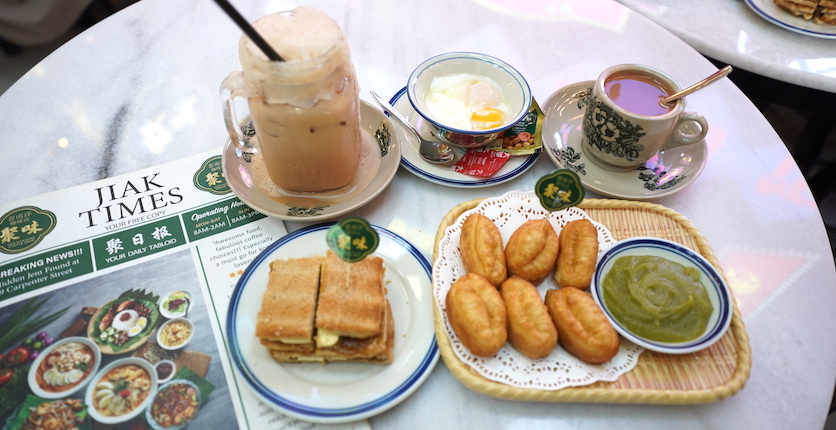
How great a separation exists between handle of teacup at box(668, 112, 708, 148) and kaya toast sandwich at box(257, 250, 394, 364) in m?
0.96

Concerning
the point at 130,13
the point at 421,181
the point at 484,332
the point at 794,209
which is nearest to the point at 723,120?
the point at 794,209

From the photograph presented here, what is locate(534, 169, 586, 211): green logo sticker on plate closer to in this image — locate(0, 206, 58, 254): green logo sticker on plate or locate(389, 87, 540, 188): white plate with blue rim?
locate(389, 87, 540, 188): white plate with blue rim

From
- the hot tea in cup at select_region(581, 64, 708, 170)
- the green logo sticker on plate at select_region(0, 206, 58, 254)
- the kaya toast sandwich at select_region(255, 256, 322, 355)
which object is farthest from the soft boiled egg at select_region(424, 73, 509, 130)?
the green logo sticker on plate at select_region(0, 206, 58, 254)

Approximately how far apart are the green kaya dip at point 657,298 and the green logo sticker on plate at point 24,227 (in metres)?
1.45

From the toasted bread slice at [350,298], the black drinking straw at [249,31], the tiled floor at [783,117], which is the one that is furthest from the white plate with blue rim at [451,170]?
the tiled floor at [783,117]

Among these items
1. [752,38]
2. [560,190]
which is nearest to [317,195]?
[560,190]

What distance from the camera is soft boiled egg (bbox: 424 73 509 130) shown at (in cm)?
151

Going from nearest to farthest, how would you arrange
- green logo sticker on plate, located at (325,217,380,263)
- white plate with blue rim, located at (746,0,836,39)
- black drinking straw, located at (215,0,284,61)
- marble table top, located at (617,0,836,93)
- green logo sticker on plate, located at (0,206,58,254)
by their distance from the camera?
black drinking straw, located at (215,0,284,61)
green logo sticker on plate, located at (325,217,380,263)
green logo sticker on plate, located at (0,206,58,254)
marble table top, located at (617,0,836,93)
white plate with blue rim, located at (746,0,836,39)

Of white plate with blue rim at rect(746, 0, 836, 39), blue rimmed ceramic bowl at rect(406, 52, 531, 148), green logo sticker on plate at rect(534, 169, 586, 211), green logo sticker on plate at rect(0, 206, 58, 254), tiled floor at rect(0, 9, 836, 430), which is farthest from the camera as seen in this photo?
tiled floor at rect(0, 9, 836, 430)

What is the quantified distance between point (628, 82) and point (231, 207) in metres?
1.20

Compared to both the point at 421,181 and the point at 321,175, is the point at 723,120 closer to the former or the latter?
the point at 421,181

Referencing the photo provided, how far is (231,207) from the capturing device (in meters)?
1.41

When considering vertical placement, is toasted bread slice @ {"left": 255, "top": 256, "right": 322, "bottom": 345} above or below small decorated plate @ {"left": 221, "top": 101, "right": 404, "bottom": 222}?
below

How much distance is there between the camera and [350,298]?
108cm
